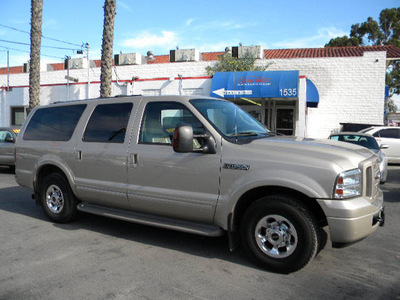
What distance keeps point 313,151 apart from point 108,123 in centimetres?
286

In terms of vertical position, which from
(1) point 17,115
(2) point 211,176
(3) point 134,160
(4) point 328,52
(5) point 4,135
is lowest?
(2) point 211,176

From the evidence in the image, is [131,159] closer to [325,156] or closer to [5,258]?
[5,258]

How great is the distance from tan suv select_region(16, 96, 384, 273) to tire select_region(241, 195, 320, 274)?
0.4 inches

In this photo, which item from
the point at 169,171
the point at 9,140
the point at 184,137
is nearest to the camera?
the point at 184,137

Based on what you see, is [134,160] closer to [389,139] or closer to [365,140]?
[365,140]

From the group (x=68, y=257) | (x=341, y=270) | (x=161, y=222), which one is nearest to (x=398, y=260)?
(x=341, y=270)

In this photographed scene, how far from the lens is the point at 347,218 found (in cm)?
340

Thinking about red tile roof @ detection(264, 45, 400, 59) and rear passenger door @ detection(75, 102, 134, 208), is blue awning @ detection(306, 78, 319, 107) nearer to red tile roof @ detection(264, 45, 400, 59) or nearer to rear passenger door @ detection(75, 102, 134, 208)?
red tile roof @ detection(264, 45, 400, 59)

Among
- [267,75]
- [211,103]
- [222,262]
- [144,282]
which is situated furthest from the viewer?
[267,75]

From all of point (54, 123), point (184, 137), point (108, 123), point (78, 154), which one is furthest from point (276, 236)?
point (54, 123)

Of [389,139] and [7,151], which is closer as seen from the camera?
[7,151]

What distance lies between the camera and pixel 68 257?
419cm

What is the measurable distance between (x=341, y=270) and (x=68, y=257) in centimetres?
311

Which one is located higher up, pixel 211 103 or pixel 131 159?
pixel 211 103
